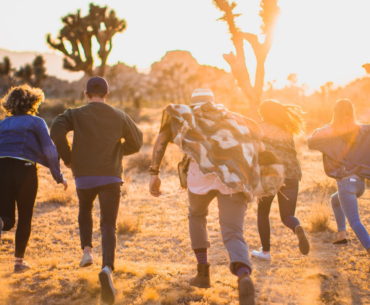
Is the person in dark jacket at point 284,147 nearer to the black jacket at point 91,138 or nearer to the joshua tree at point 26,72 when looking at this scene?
the black jacket at point 91,138

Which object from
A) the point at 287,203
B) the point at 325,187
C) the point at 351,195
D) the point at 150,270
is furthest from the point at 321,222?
the point at 150,270

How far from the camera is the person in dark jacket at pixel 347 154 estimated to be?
335cm

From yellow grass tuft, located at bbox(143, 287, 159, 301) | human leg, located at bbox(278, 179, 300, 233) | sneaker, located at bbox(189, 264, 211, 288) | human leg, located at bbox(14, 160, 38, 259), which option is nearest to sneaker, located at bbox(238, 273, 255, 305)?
sneaker, located at bbox(189, 264, 211, 288)

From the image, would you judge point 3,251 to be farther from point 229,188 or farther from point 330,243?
point 330,243

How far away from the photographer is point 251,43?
8.28 metres

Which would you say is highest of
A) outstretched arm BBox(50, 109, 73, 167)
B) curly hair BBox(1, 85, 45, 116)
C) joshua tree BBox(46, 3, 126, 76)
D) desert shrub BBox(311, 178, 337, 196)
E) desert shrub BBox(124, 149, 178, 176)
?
joshua tree BBox(46, 3, 126, 76)

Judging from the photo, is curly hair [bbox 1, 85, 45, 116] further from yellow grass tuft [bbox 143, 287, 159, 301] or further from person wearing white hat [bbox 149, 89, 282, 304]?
yellow grass tuft [bbox 143, 287, 159, 301]

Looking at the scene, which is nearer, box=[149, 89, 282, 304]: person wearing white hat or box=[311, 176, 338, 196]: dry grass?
box=[149, 89, 282, 304]: person wearing white hat

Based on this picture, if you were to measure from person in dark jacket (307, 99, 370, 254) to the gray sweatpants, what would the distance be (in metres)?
1.57

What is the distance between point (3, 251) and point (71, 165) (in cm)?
197

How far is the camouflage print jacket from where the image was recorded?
11.0 ft

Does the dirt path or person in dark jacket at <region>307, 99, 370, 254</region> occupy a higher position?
person in dark jacket at <region>307, 99, 370, 254</region>

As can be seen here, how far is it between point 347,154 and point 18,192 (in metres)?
3.40

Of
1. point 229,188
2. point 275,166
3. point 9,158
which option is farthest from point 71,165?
point 275,166
